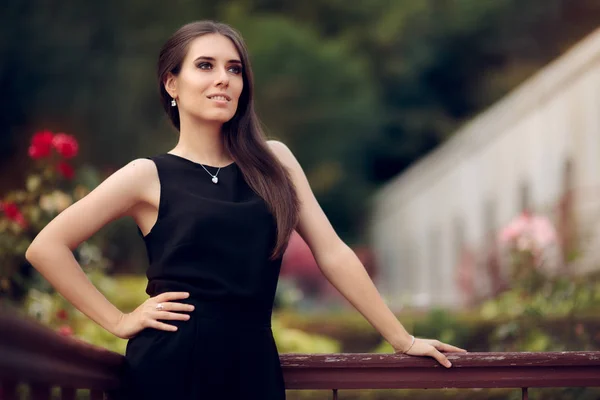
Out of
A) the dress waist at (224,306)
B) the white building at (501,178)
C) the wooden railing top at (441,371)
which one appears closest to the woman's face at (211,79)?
the dress waist at (224,306)

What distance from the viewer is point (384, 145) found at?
146 ft

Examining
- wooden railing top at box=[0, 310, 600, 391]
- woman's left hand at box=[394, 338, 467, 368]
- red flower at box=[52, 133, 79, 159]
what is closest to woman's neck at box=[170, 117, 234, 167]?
wooden railing top at box=[0, 310, 600, 391]

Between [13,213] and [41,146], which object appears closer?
[13,213]

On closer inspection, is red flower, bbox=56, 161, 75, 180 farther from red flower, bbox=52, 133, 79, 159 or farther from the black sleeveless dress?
the black sleeveless dress

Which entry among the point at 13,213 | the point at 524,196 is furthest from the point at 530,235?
the point at 524,196

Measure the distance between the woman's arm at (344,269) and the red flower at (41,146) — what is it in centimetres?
328

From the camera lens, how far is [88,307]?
2789 mm

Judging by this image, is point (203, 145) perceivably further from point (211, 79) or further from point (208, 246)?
point (208, 246)

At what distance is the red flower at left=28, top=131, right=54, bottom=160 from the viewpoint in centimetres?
603

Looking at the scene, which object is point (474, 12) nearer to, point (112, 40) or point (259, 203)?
point (112, 40)

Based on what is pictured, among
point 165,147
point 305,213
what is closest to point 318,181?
point 165,147

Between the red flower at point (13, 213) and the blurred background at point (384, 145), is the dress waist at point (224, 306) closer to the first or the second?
the blurred background at point (384, 145)

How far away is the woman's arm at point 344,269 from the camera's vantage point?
9.49 ft

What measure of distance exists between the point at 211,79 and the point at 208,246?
0.50 metres
